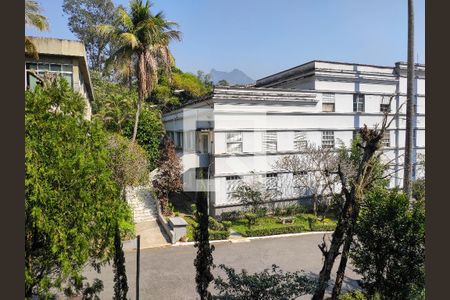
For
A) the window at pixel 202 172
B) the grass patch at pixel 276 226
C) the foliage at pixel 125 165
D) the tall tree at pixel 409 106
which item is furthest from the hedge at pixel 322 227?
the foliage at pixel 125 165

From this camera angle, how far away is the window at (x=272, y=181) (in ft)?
80.0

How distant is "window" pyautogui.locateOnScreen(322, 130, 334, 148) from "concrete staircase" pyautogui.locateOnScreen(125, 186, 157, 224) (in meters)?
14.2

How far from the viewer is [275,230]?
68.4 feet

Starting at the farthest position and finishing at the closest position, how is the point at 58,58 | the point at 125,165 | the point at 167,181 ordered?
the point at 167,181 → the point at 58,58 → the point at 125,165

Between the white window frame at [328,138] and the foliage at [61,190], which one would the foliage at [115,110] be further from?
the foliage at [61,190]

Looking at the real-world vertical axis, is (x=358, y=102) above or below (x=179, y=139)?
above

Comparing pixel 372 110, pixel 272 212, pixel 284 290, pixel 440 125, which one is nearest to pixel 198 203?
pixel 284 290

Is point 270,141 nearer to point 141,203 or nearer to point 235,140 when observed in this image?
point 235,140

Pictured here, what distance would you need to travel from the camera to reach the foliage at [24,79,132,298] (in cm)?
678

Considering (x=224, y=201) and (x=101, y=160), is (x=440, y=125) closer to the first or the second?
(x=101, y=160)

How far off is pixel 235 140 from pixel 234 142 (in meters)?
0.16

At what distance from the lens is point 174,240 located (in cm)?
1880

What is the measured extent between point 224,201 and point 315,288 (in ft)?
46.7

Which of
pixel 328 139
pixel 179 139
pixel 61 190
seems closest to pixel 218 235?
pixel 328 139
